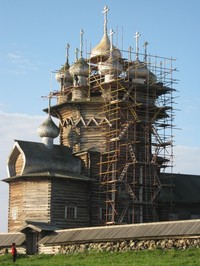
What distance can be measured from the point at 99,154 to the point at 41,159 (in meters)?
4.19

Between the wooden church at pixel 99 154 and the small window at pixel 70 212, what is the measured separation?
7cm

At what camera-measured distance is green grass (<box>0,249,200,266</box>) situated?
27.1 metres

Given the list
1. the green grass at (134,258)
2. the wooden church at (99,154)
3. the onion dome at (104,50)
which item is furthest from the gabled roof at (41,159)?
the green grass at (134,258)

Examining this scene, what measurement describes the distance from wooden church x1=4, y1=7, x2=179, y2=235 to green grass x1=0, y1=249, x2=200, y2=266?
10.4 m

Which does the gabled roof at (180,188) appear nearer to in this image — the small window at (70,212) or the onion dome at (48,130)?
the small window at (70,212)

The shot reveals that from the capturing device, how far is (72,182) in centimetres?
4572

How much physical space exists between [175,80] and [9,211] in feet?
50.6

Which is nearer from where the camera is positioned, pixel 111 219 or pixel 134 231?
pixel 134 231

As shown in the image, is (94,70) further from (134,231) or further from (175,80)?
(134,231)

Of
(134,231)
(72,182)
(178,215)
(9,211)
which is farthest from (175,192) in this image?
(134,231)

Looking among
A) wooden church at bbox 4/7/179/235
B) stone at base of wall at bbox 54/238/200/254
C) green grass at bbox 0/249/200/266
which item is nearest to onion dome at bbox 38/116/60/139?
wooden church at bbox 4/7/179/235

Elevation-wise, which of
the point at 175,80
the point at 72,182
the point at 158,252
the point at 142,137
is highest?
the point at 175,80

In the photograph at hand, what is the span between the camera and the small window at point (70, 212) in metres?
45.2

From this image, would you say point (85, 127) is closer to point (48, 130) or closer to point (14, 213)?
point (48, 130)
